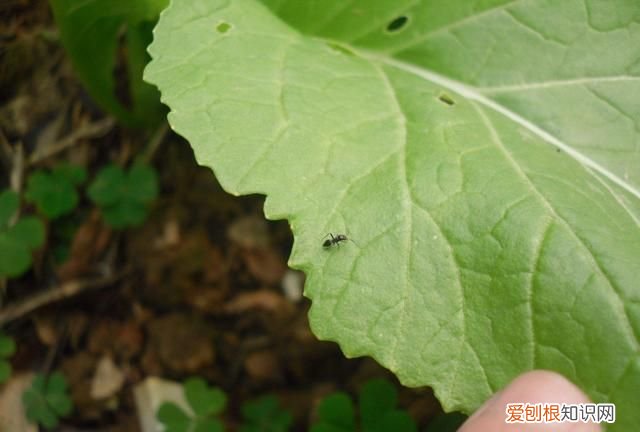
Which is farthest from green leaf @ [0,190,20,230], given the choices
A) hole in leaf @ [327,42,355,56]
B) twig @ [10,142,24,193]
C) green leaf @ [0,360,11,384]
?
hole in leaf @ [327,42,355,56]

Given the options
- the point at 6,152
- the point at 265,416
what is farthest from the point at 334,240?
the point at 6,152

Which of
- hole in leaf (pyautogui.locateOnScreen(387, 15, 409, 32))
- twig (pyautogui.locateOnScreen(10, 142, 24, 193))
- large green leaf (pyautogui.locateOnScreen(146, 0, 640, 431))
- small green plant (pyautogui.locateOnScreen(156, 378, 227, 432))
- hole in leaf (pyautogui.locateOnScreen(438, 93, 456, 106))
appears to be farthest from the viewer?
twig (pyautogui.locateOnScreen(10, 142, 24, 193))

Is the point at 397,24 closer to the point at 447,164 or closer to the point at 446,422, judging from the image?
the point at 447,164

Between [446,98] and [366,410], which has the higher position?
[446,98]

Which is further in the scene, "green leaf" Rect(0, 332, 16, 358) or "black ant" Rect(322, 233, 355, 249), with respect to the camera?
"green leaf" Rect(0, 332, 16, 358)

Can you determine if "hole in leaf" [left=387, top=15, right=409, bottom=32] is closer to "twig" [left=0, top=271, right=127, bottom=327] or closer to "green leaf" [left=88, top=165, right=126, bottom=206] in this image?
"green leaf" [left=88, top=165, right=126, bottom=206]

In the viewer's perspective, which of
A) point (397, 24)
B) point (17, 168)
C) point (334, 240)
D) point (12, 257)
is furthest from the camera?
point (17, 168)

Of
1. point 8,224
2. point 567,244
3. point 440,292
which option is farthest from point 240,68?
point 8,224
